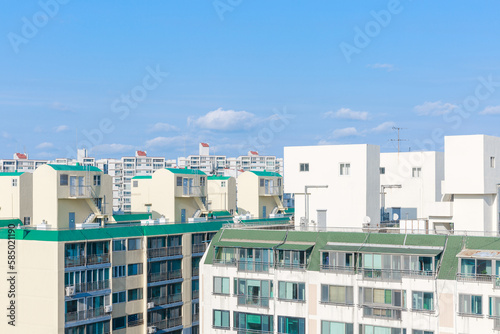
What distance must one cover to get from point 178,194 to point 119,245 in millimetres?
14454

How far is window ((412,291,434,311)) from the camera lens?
132 feet

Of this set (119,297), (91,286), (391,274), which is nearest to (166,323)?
(119,297)

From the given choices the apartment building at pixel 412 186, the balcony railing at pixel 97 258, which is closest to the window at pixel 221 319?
the balcony railing at pixel 97 258

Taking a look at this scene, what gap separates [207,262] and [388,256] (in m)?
13.5

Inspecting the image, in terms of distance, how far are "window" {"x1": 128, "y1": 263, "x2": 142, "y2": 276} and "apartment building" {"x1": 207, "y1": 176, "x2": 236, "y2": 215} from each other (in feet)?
92.2

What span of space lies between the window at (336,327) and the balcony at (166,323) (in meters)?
25.8

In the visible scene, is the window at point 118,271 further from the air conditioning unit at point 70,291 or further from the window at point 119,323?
the air conditioning unit at point 70,291

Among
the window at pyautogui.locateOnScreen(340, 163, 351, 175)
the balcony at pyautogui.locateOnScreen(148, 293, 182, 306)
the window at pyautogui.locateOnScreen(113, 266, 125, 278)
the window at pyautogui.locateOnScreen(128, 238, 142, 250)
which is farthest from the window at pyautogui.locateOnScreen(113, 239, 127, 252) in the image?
the window at pyautogui.locateOnScreen(340, 163, 351, 175)

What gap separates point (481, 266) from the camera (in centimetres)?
3900

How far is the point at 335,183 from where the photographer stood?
175 feet

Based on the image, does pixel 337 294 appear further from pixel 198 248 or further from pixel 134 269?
pixel 198 248

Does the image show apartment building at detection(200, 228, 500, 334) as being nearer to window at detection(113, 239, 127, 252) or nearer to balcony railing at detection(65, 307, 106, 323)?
balcony railing at detection(65, 307, 106, 323)

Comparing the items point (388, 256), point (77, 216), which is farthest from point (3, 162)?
point (388, 256)

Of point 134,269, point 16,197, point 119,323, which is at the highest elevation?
point 16,197
